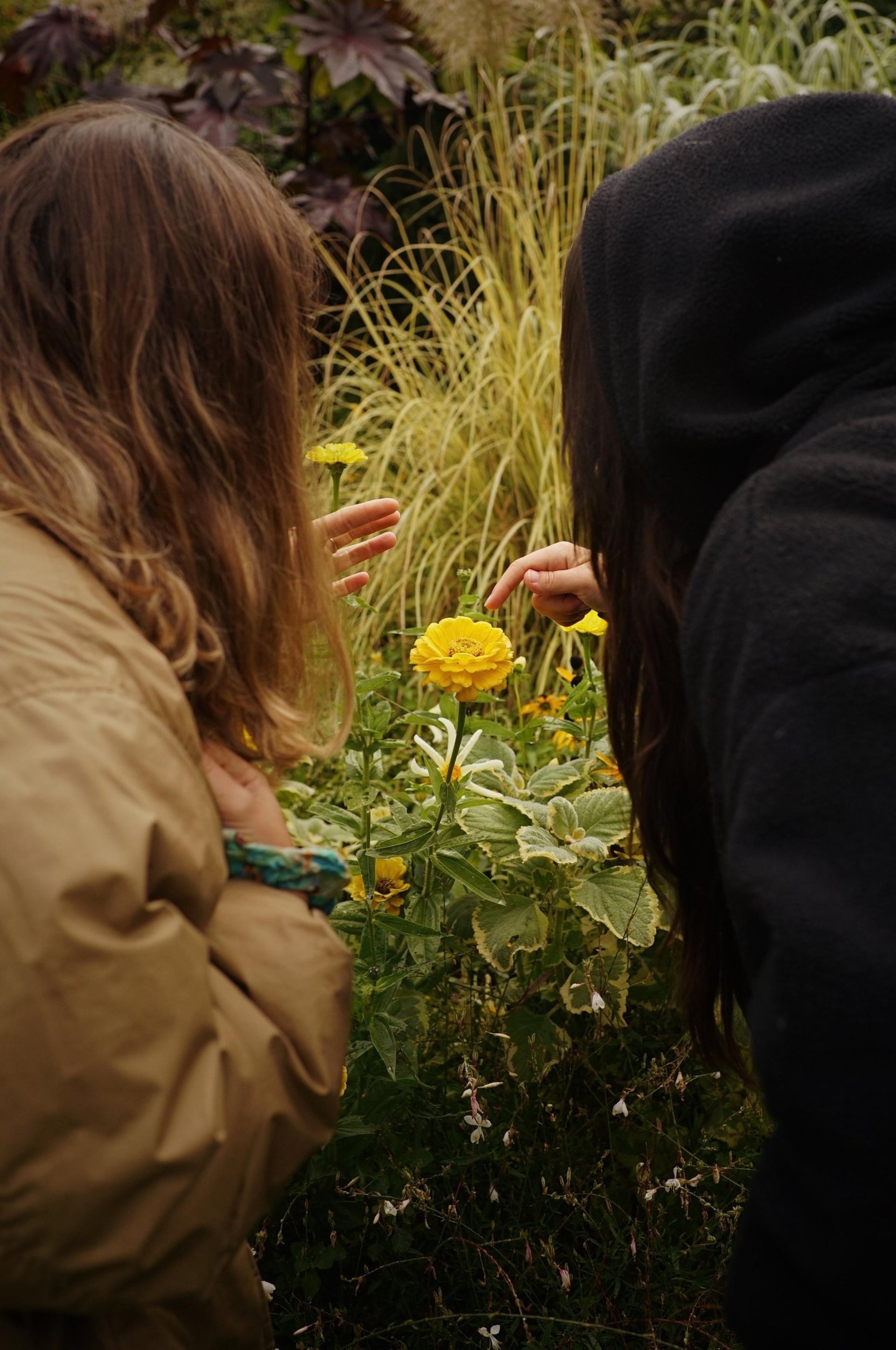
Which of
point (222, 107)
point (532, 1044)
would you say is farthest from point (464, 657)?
point (222, 107)

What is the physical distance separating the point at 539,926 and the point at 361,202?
334 centimetres

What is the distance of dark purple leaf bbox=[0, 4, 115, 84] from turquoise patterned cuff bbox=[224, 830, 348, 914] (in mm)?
4712

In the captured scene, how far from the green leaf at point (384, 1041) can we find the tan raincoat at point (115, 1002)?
0.53 meters

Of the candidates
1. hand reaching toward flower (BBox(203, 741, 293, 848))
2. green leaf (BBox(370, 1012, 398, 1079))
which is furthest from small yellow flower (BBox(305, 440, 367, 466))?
green leaf (BBox(370, 1012, 398, 1079))

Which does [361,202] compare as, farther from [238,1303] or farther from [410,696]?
[238,1303]

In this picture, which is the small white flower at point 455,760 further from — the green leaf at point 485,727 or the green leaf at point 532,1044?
the green leaf at point 532,1044

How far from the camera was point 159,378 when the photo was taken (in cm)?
112

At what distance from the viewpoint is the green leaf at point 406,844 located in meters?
1.60

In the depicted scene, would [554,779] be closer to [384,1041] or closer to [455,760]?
[455,760]

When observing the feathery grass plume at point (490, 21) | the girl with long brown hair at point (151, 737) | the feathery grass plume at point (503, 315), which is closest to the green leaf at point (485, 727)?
the girl with long brown hair at point (151, 737)

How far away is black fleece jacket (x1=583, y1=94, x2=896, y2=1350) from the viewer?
87cm

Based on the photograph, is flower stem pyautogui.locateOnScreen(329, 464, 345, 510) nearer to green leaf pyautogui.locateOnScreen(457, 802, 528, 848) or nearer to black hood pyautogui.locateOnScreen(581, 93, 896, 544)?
green leaf pyautogui.locateOnScreen(457, 802, 528, 848)

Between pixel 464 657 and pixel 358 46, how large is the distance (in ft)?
12.9

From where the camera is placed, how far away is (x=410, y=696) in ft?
10.8
